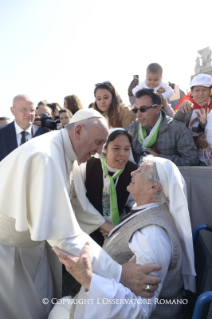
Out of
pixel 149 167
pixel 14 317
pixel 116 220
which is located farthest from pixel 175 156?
pixel 14 317

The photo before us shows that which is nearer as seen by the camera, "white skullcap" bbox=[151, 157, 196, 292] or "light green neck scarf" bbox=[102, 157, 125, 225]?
"white skullcap" bbox=[151, 157, 196, 292]

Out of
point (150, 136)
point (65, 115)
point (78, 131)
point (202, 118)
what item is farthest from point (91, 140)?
point (65, 115)

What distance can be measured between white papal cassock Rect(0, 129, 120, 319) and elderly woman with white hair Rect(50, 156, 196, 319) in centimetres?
14

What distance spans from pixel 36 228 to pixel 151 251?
2.58 ft

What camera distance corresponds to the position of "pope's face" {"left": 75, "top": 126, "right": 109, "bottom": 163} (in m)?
2.31

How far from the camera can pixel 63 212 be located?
196cm

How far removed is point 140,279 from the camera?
168 cm

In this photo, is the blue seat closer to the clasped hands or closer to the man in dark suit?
the clasped hands

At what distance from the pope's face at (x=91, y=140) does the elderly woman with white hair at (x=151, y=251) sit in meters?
0.41

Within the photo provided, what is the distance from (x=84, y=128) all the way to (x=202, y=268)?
4.53 ft

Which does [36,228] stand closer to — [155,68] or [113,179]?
[113,179]

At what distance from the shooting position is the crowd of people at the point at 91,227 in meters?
1.73

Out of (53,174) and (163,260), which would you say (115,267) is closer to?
(163,260)

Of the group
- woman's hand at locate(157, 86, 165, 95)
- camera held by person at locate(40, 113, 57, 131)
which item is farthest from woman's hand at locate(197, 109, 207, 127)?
camera held by person at locate(40, 113, 57, 131)
